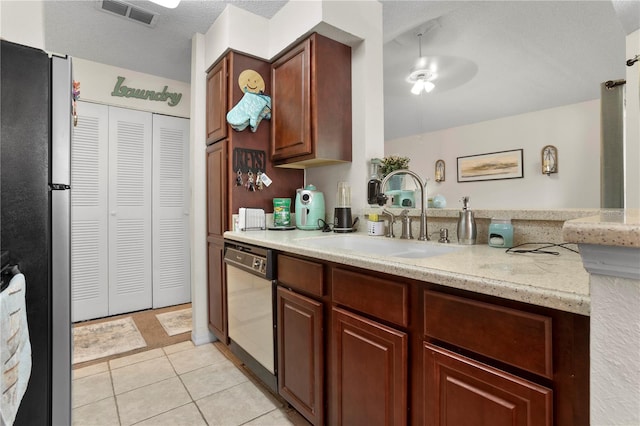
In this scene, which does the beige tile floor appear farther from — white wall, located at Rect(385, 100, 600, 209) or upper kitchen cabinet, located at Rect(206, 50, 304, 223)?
white wall, located at Rect(385, 100, 600, 209)

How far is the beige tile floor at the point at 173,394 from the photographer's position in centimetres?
159

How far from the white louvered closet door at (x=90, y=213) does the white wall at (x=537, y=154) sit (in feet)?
12.2

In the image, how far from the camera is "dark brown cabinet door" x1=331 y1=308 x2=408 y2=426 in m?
0.99

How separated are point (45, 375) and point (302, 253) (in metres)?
1.02

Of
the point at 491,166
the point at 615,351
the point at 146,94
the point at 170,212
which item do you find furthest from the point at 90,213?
the point at 491,166

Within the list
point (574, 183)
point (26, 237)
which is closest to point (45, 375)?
point (26, 237)

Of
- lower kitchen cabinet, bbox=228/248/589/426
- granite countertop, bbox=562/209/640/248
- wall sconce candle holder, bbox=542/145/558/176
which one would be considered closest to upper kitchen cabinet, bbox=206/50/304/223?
lower kitchen cabinet, bbox=228/248/589/426

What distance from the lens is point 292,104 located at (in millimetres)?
2172

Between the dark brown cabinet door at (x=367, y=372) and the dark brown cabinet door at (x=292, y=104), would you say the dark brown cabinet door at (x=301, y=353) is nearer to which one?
the dark brown cabinet door at (x=367, y=372)

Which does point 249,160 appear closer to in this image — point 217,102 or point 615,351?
point 217,102

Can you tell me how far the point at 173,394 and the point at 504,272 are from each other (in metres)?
1.90

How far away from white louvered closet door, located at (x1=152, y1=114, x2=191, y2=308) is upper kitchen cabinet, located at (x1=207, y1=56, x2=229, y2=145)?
106 cm

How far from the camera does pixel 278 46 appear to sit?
2277 millimetres

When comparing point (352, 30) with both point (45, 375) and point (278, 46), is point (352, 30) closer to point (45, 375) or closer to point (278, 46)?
point (278, 46)
